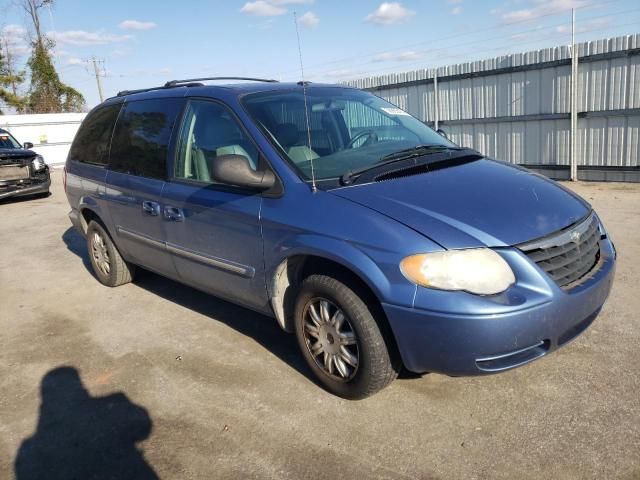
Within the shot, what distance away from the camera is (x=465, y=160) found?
3572 mm

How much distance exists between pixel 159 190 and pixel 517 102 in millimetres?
8805

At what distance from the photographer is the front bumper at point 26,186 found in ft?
39.2

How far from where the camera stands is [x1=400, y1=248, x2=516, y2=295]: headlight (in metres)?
2.50

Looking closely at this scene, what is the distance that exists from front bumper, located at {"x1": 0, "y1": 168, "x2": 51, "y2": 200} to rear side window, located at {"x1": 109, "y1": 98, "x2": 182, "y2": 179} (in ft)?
28.6

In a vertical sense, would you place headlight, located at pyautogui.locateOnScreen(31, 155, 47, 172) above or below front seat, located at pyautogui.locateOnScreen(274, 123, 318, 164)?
below

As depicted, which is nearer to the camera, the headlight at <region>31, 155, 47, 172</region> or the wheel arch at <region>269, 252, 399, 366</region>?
the wheel arch at <region>269, 252, 399, 366</region>

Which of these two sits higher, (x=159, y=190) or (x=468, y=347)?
(x=159, y=190)

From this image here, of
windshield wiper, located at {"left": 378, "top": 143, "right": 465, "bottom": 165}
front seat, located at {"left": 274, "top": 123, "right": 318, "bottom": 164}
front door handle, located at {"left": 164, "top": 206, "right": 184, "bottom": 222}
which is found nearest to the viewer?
front seat, located at {"left": 274, "top": 123, "right": 318, "bottom": 164}

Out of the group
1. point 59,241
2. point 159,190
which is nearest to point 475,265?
point 159,190

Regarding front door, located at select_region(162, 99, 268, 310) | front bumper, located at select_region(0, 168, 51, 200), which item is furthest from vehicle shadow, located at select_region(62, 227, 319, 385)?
front bumper, located at select_region(0, 168, 51, 200)

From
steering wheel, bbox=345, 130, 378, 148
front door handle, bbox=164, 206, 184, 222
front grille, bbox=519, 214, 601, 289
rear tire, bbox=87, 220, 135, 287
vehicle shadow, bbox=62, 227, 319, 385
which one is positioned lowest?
vehicle shadow, bbox=62, 227, 319, 385

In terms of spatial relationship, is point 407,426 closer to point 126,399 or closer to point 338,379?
point 338,379

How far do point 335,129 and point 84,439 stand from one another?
247cm

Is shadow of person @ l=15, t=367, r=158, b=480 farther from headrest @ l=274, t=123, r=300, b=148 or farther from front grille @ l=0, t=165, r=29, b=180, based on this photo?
front grille @ l=0, t=165, r=29, b=180
